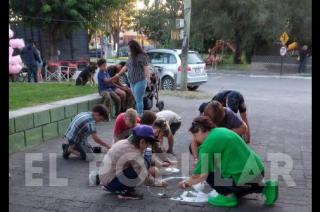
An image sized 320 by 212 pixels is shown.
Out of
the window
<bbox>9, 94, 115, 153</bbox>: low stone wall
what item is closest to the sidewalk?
the window

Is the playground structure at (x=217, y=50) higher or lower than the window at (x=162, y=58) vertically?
higher

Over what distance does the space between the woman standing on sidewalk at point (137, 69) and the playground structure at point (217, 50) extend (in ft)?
74.3

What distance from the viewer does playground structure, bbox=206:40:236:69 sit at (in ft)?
104

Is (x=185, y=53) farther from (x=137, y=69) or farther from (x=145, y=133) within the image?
(x=145, y=133)

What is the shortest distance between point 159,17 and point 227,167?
31.1 meters

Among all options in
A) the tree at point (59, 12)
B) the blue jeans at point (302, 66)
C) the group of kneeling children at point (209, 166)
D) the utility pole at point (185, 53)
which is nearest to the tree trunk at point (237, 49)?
the blue jeans at point (302, 66)

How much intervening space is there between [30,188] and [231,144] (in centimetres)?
232

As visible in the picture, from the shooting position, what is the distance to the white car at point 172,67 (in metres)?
16.2

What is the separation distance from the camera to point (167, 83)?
16344mm

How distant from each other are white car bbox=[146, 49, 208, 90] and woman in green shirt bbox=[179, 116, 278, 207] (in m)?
11.5

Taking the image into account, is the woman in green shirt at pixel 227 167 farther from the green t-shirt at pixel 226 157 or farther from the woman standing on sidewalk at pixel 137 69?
the woman standing on sidewalk at pixel 137 69

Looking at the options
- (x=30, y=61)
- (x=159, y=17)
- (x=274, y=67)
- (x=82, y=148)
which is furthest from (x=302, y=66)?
(x=82, y=148)

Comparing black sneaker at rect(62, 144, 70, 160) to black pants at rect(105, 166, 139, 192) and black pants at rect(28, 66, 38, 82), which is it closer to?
black pants at rect(105, 166, 139, 192)

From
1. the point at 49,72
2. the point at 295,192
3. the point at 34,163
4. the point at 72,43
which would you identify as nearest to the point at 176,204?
the point at 295,192
